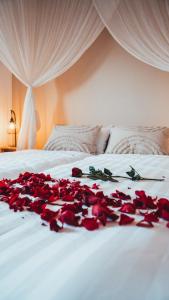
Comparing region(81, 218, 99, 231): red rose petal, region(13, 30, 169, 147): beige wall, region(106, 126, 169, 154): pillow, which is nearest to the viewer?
region(81, 218, 99, 231): red rose petal

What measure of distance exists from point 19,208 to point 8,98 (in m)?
3.16

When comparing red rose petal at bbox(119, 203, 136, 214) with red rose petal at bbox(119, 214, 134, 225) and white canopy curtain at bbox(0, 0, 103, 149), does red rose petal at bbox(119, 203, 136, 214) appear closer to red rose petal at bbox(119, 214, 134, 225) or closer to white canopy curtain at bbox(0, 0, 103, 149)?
red rose petal at bbox(119, 214, 134, 225)

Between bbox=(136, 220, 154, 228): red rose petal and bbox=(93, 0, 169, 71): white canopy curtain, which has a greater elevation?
bbox=(93, 0, 169, 71): white canopy curtain

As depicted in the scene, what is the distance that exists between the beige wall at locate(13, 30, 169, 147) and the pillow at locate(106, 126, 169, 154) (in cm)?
39

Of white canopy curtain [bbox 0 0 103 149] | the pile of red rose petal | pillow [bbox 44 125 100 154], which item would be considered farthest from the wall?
the pile of red rose petal

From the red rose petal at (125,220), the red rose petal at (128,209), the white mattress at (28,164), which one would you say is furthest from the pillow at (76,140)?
the red rose petal at (125,220)

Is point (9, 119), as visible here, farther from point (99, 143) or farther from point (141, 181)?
point (141, 181)

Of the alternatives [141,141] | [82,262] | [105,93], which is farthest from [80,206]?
[105,93]

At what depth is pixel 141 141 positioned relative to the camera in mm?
2895

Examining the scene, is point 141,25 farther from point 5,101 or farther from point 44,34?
point 5,101

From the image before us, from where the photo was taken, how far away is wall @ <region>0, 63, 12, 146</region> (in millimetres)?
3752

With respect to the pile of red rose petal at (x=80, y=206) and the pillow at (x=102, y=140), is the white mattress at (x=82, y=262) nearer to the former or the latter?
the pile of red rose petal at (x=80, y=206)

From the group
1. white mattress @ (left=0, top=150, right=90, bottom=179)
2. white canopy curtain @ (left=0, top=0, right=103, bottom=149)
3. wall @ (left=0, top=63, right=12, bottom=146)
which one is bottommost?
white mattress @ (left=0, top=150, right=90, bottom=179)

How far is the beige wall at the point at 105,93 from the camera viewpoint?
331 cm
